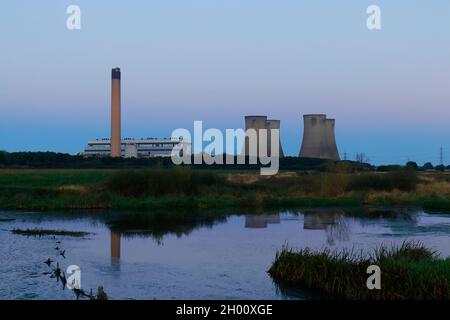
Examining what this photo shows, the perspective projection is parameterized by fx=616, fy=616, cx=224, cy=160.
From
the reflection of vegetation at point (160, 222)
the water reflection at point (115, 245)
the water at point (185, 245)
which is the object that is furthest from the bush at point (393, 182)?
the water reflection at point (115, 245)

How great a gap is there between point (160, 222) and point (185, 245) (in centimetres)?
532

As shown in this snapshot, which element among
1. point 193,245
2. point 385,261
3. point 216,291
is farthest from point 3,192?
point 385,261

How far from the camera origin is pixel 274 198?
2819 centimetres

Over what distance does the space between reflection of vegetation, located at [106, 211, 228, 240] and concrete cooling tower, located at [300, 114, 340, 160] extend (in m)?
30.5

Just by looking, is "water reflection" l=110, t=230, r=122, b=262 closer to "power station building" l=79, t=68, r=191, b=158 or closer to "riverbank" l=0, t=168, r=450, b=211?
"riverbank" l=0, t=168, r=450, b=211

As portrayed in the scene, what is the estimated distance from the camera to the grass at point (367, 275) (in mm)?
8648

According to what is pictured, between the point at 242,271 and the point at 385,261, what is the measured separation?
3.25 metres

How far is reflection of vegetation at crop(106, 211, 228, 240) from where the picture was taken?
18469 millimetres

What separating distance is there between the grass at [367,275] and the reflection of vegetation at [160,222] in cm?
705
